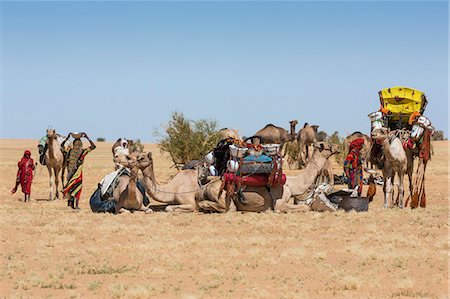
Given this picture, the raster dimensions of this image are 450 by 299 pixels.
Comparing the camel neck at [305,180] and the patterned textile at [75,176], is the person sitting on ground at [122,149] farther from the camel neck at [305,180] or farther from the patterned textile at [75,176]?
the camel neck at [305,180]

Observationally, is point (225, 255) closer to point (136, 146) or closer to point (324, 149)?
point (324, 149)

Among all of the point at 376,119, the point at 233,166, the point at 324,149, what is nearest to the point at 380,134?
the point at 376,119

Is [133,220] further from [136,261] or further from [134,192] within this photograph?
[136,261]

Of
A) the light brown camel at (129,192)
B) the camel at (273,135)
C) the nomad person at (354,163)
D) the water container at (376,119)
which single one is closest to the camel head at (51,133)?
the light brown camel at (129,192)

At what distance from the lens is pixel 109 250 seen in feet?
40.1

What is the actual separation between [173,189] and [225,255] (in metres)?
5.39

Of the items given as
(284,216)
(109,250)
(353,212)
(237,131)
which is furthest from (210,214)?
(237,131)

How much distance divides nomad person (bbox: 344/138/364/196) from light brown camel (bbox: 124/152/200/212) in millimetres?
4618

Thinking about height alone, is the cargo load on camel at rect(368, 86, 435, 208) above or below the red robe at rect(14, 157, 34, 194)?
above

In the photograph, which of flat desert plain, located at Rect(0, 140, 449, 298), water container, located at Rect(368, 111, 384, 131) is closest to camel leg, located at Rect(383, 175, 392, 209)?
flat desert plain, located at Rect(0, 140, 449, 298)

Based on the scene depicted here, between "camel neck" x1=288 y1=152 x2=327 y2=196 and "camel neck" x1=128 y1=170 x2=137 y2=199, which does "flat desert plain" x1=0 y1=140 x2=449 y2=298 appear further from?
"camel neck" x1=288 y1=152 x2=327 y2=196

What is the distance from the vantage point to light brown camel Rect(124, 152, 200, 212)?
1658 centimetres

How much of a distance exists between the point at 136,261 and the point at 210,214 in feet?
17.3

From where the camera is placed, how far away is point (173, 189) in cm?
1691
